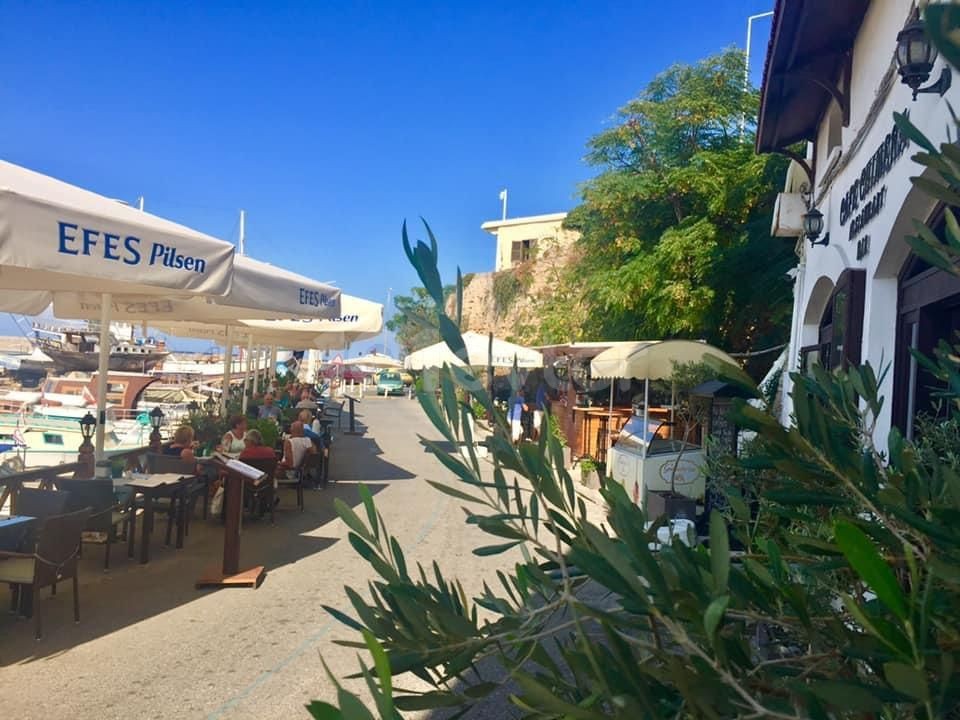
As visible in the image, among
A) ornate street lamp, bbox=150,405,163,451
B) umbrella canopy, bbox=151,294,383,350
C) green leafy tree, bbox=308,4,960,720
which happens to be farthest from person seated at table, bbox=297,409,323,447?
green leafy tree, bbox=308,4,960,720

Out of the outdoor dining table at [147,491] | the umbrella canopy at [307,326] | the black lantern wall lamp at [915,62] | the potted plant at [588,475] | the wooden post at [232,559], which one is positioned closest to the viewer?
the black lantern wall lamp at [915,62]

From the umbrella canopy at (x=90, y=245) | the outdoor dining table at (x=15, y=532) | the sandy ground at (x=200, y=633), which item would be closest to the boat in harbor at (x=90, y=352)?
the sandy ground at (x=200, y=633)

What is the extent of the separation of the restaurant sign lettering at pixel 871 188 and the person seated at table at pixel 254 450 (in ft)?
19.9

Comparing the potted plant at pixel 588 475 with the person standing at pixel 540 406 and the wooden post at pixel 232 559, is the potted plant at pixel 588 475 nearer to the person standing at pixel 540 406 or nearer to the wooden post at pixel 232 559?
the person standing at pixel 540 406

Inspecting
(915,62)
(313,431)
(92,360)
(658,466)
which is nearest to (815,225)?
(658,466)

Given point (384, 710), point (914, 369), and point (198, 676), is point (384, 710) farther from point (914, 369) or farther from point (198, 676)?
point (914, 369)

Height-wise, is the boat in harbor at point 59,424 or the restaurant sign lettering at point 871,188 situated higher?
the restaurant sign lettering at point 871,188

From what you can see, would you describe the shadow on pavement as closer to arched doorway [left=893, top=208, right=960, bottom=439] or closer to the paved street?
the paved street

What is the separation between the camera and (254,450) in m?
7.88

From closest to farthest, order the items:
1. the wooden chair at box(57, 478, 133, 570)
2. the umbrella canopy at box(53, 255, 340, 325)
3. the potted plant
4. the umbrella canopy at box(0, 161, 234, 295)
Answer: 1. the umbrella canopy at box(0, 161, 234, 295)
2. the wooden chair at box(57, 478, 133, 570)
3. the umbrella canopy at box(53, 255, 340, 325)
4. the potted plant

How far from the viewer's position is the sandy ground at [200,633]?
3.81 m

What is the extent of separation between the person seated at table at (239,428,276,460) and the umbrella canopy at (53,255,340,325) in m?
1.42

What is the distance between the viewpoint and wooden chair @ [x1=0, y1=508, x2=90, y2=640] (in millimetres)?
4523

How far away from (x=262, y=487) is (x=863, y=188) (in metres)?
6.48
